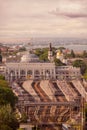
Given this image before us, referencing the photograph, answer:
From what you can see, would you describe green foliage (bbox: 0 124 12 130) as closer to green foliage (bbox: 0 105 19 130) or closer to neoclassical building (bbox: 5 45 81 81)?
green foliage (bbox: 0 105 19 130)

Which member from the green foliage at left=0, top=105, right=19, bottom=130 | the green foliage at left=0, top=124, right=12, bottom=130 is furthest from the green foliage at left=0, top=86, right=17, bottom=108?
the green foliage at left=0, top=124, right=12, bottom=130

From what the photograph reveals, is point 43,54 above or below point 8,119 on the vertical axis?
below

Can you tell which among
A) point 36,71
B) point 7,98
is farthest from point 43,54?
point 7,98

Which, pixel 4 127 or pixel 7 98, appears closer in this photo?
pixel 4 127

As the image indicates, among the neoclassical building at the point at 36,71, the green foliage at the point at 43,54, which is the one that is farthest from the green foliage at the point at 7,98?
the green foliage at the point at 43,54

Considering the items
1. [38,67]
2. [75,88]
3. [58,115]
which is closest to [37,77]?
[38,67]

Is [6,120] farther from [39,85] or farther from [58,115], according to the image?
[39,85]

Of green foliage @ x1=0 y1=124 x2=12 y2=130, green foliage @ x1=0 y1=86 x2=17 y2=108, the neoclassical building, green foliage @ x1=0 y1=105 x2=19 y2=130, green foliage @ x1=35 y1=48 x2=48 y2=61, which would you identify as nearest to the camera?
green foliage @ x1=0 y1=124 x2=12 y2=130

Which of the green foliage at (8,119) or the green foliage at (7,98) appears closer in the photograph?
the green foliage at (8,119)

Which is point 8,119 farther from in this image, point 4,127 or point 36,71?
point 36,71

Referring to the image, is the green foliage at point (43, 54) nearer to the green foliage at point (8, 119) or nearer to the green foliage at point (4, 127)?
the green foliage at point (8, 119)

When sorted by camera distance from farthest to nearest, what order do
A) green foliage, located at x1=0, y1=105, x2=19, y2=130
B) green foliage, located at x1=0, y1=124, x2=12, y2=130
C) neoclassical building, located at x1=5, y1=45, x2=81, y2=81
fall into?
neoclassical building, located at x1=5, y1=45, x2=81, y2=81
green foliage, located at x1=0, y1=105, x2=19, y2=130
green foliage, located at x1=0, y1=124, x2=12, y2=130
